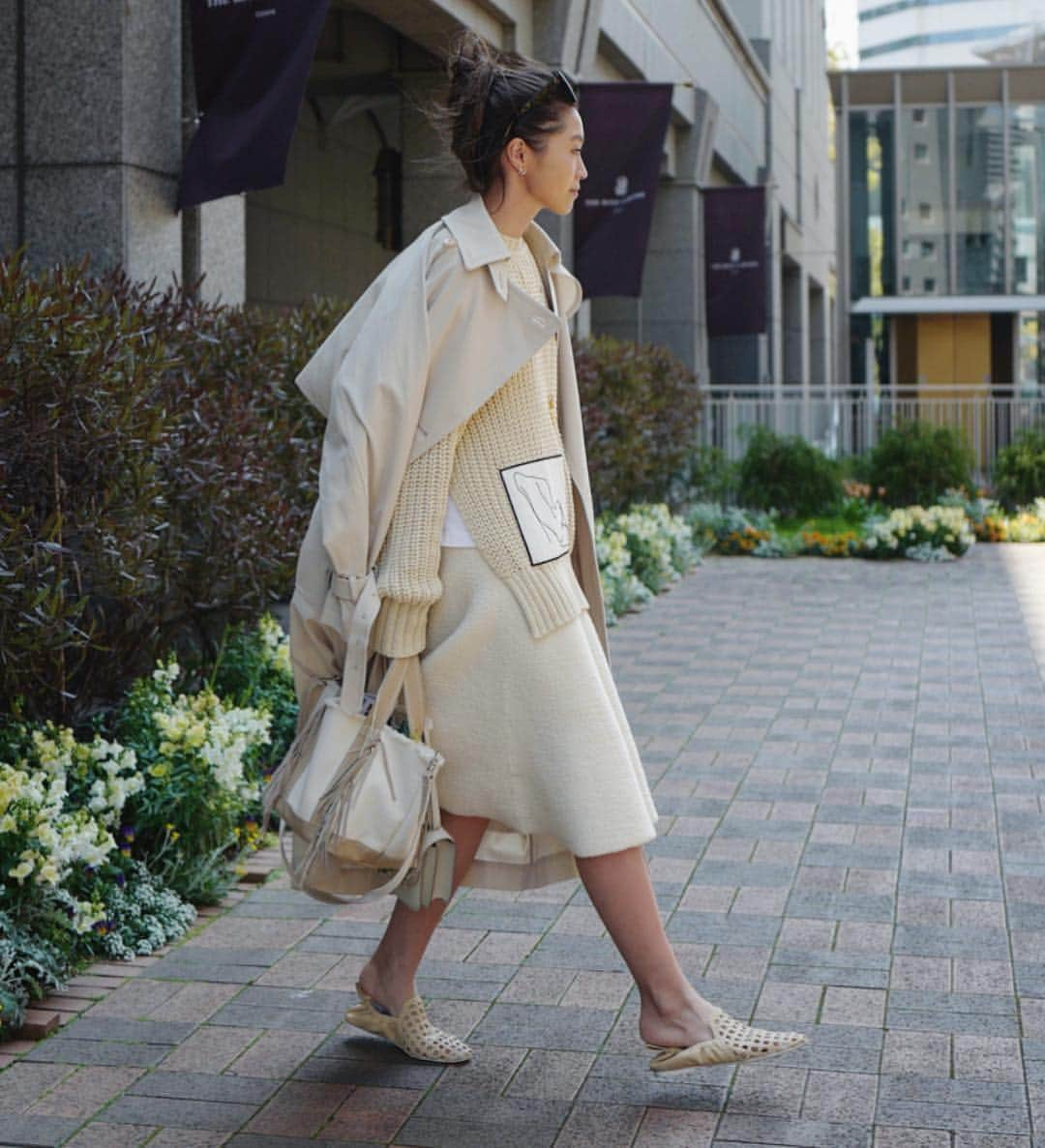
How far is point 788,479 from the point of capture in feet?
59.9

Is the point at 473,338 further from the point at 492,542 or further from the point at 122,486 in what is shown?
the point at 122,486

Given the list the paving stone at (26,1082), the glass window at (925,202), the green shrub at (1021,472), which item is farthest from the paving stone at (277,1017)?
the glass window at (925,202)

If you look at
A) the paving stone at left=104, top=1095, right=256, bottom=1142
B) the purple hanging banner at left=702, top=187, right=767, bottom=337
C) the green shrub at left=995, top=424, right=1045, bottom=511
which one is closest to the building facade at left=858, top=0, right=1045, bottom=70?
the purple hanging banner at left=702, top=187, right=767, bottom=337

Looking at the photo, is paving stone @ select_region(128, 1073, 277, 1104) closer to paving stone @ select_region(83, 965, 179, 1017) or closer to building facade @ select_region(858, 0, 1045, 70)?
paving stone @ select_region(83, 965, 179, 1017)

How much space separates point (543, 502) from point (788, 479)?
49.0 ft

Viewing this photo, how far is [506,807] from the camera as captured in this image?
11.7ft

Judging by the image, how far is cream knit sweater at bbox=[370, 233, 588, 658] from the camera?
3.51 meters

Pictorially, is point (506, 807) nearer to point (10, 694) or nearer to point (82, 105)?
point (10, 694)

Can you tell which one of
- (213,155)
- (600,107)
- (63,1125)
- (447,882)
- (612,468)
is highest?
(600,107)

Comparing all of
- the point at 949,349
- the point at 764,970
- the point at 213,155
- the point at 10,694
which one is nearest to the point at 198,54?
the point at 213,155

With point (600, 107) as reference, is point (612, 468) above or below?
below

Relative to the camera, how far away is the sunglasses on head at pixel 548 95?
3564mm

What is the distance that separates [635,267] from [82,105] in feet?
25.5

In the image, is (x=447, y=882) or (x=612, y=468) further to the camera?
(x=612, y=468)
